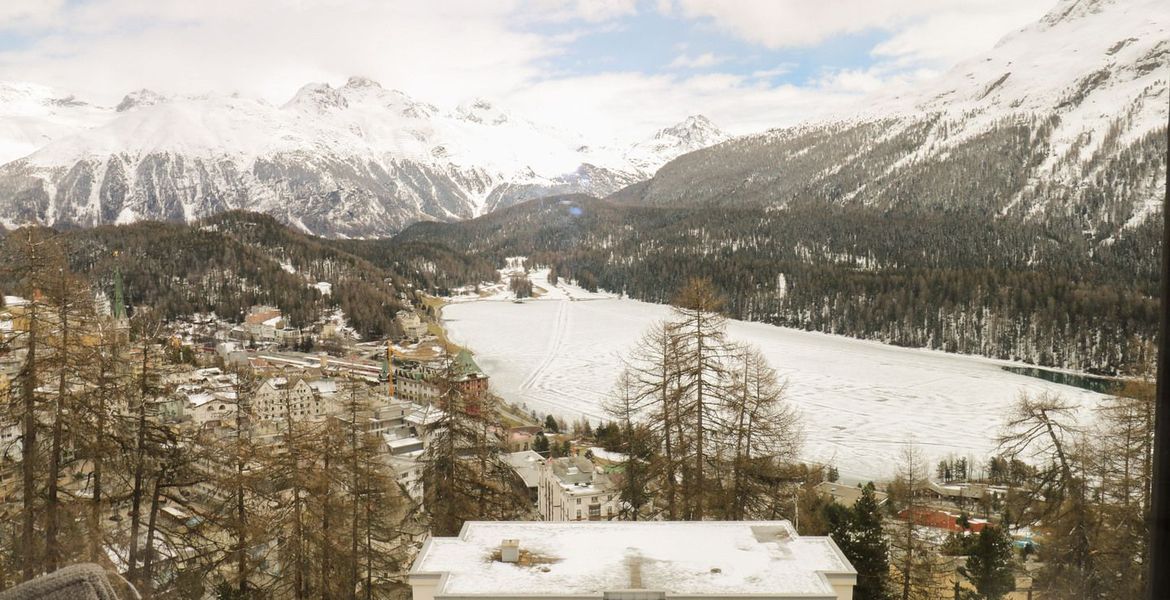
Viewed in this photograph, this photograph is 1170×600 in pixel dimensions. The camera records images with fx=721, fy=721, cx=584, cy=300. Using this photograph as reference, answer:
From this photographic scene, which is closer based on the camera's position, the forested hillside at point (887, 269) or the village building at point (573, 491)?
the village building at point (573, 491)

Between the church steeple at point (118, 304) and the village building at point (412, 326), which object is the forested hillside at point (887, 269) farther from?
the village building at point (412, 326)

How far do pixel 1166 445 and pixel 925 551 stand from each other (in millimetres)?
8004

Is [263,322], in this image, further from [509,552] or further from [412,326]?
[509,552]

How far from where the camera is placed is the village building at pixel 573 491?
12.2 metres

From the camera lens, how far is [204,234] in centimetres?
6462

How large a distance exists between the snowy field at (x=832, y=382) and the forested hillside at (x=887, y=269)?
10.9 ft

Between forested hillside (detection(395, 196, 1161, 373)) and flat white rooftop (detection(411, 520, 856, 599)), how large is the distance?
4321mm

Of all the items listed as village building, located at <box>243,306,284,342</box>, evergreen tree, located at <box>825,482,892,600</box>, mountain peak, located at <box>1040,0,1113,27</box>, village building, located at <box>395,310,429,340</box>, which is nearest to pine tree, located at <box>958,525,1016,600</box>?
evergreen tree, located at <box>825,482,892,600</box>

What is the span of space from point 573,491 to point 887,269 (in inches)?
1939

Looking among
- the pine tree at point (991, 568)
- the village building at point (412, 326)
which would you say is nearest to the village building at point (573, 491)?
the pine tree at point (991, 568)

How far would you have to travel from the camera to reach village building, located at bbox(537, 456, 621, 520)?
12164 mm

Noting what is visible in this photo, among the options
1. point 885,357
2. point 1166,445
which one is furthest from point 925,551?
point 885,357

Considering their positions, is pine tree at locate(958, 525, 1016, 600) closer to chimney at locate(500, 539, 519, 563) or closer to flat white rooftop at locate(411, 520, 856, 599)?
flat white rooftop at locate(411, 520, 856, 599)

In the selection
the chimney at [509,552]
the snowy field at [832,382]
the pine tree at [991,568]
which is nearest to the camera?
the chimney at [509,552]
